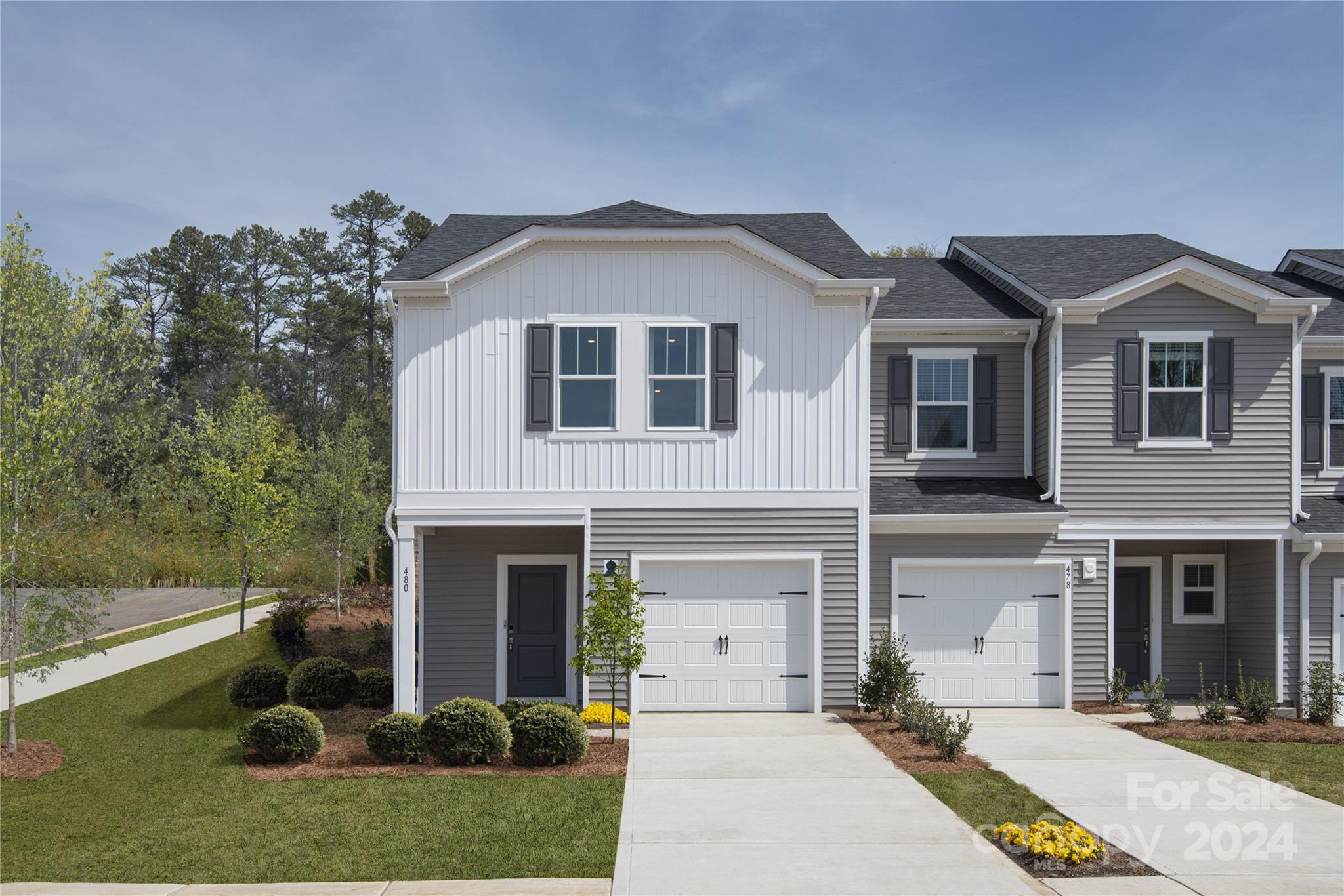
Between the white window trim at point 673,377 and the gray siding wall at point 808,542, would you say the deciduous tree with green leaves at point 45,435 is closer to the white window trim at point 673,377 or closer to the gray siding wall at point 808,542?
the white window trim at point 673,377

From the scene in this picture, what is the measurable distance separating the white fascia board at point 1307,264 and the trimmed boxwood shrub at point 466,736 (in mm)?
16033

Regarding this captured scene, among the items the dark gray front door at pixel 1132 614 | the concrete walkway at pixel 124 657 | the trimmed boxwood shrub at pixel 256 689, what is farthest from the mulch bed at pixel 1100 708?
the concrete walkway at pixel 124 657

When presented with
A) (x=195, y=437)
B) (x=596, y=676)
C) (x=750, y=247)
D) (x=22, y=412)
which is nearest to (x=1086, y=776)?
(x=596, y=676)

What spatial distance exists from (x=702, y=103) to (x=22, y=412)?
1263cm

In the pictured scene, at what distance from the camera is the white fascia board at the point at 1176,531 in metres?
14.6

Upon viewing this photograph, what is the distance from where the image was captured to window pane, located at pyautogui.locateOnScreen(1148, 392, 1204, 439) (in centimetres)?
1481

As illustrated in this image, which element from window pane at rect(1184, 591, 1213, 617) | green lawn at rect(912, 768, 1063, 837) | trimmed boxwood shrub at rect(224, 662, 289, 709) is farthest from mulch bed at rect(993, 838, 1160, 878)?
trimmed boxwood shrub at rect(224, 662, 289, 709)

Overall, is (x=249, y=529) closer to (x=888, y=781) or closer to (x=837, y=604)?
(x=837, y=604)

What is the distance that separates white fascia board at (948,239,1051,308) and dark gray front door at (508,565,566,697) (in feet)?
26.9

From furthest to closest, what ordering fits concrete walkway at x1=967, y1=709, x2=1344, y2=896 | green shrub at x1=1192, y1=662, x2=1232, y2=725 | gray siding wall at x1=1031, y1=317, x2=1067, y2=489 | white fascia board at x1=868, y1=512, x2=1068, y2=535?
gray siding wall at x1=1031, y1=317, x2=1067, y2=489
white fascia board at x1=868, y1=512, x2=1068, y2=535
green shrub at x1=1192, y1=662, x2=1232, y2=725
concrete walkway at x1=967, y1=709, x2=1344, y2=896

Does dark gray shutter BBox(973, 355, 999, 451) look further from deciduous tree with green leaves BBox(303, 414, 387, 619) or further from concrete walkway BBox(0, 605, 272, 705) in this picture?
deciduous tree with green leaves BBox(303, 414, 387, 619)

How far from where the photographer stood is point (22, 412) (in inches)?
469

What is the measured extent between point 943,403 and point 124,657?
51.4ft

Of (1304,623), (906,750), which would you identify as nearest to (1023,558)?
(1304,623)
